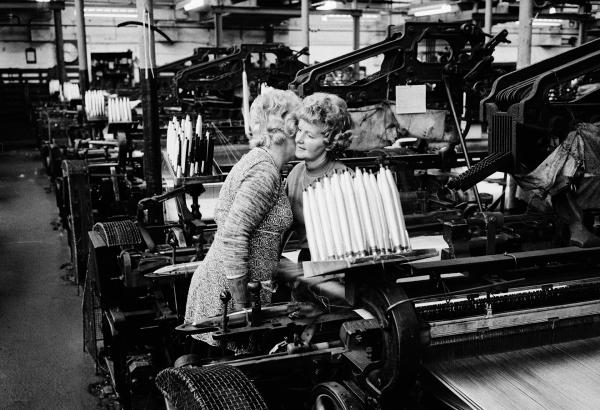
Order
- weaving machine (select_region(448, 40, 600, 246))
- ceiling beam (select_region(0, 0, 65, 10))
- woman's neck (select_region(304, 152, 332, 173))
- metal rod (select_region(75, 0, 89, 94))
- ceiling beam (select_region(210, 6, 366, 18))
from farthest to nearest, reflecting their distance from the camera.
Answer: ceiling beam (select_region(0, 0, 65, 10)) → ceiling beam (select_region(210, 6, 366, 18)) → metal rod (select_region(75, 0, 89, 94)) → weaving machine (select_region(448, 40, 600, 246)) → woman's neck (select_region(304, 152, 332, 173))

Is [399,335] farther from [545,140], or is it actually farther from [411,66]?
[411,66]

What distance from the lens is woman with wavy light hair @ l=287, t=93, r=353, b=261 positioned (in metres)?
2.13

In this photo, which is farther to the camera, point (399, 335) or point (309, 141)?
point (309, 141)

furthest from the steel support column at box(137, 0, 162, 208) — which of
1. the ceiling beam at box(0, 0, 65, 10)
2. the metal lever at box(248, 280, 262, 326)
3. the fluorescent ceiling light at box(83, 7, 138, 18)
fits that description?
the fluorescent ceiling light at box(83, 7, 138, 18)

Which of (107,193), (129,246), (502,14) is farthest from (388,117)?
(502,14)

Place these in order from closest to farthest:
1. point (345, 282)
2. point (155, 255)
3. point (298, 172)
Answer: point (345, 282)
point (298, 172)
point (155, 255)

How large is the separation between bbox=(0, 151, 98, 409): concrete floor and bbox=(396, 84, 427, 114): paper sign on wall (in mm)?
2703

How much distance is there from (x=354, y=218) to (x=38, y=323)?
136 inches

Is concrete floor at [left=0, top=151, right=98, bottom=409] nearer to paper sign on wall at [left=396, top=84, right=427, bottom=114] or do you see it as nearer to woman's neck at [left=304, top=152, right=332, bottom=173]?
woman's neck at [left=304, top=152, right=332, bottom=173]

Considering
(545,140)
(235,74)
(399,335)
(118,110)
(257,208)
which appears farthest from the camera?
(235,74)

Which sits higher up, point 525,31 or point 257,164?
point 525,31

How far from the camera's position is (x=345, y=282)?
178 centimetres

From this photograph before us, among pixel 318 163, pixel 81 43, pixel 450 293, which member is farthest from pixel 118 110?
pixel 81 43

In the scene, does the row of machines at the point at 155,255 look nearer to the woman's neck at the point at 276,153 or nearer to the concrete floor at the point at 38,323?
the concrete floor at the point at 38,323
